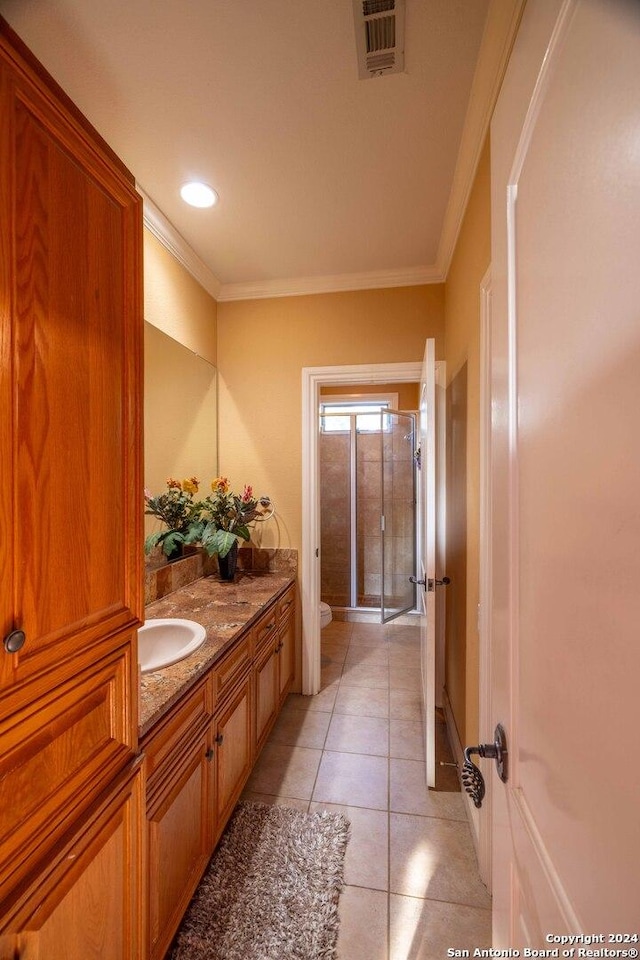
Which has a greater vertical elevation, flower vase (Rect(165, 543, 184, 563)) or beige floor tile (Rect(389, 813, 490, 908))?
flower vase (Rect(165, 543, 184, 563))

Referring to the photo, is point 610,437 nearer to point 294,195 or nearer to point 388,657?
point 294,195

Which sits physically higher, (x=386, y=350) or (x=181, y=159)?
(x=181, y=159)

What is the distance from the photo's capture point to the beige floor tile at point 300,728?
2092 millimetres

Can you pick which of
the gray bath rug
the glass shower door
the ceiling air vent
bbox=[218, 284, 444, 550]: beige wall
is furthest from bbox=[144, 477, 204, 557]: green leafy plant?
the glass shower door

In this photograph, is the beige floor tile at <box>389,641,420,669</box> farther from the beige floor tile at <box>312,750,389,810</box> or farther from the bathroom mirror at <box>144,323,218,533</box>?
the bathroom mirror at <box>144,323,218,533</box>

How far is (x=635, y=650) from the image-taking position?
325mm

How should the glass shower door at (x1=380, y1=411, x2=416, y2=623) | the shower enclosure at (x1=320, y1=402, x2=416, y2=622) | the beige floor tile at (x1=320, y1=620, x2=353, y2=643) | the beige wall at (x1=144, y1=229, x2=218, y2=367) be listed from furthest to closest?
the shower enclosure at (x1=320, y1=402, x2=416, y2=622), the glass shower door at (x1=380, y1=411, x2=416, y2=623), the beige floor tile at (x1=320, y1=620, x2=353, y2=643), the beige wall at (x1=144, y1=229, x2=218, y2=367)

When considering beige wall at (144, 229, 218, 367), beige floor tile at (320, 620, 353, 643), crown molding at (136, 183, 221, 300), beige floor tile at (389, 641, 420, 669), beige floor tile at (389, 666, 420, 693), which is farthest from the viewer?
beige floor tile at (320, 620, 353, 643)

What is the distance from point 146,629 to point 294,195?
197cm

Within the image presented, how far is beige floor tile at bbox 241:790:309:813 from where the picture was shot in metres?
1.67

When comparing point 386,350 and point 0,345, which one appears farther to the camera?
point 386,350

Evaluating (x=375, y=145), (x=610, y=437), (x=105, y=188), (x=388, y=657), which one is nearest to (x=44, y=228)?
(x=105, y=188)

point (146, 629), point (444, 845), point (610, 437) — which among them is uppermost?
point (610, 437)

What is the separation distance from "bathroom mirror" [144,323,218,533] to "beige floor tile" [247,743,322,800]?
1.30m
